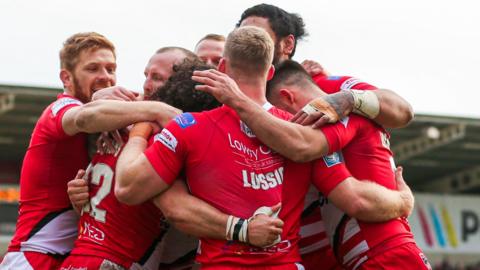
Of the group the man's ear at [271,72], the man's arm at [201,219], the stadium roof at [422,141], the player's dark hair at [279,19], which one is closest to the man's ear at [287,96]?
the man's ear at [271,72]

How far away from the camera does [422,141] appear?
2812cm

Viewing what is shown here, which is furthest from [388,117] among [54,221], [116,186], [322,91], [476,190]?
[476,190]

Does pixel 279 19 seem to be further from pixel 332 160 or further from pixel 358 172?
pixel 332 160

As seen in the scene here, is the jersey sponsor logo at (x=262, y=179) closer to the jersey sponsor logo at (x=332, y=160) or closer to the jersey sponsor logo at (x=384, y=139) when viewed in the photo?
the jersey sponsor logo at (x=332, y=160)

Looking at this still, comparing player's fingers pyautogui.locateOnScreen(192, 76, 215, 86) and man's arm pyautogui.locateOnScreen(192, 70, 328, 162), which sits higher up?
player's fingers pyautogui.locateOnScreen(192, 76, 215, 86)

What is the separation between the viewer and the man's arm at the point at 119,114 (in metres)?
5.23

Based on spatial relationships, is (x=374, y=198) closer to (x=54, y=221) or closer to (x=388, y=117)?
(x=388, y=117)

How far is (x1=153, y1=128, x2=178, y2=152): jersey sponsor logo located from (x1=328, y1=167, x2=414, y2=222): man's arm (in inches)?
36.7

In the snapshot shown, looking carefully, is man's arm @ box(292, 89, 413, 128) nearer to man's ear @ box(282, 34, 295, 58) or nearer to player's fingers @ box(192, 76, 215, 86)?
player's fingers @ box(192, 76, 215, 86)

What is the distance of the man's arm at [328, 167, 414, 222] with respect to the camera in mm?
5047

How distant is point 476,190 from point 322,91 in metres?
29.9

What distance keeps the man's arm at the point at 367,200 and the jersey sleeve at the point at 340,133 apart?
0.20 meters

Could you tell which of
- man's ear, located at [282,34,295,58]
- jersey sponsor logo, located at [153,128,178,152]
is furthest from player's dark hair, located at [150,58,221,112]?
man's ear, located at [282,34,295,58]

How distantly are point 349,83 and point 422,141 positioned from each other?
22960 millimetres
